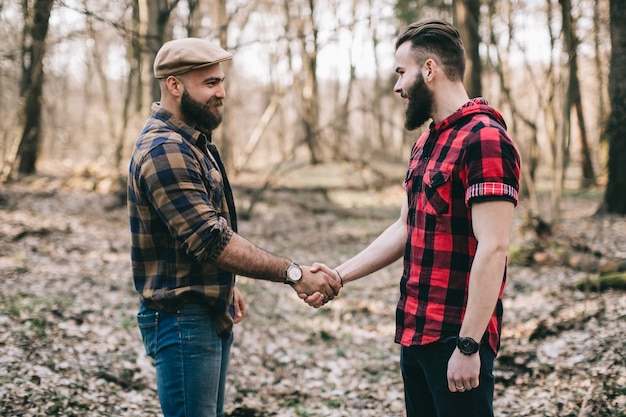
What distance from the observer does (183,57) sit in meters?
2.87

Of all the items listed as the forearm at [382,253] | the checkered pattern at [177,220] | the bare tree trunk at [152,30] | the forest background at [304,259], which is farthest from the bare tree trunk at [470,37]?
the checkered pattern at [177,220]

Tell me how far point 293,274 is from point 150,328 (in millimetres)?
810

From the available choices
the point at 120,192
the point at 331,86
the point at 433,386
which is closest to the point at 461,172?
the point at 433,386

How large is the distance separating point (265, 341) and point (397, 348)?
153 cm

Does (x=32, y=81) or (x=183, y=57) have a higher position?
(x=32, y=81)

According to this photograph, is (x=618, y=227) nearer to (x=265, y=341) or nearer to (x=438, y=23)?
(x=265, y=341)

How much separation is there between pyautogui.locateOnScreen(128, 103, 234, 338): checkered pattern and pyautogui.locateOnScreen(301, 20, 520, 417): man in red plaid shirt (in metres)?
0.96

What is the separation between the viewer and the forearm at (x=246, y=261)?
2732 millimetres

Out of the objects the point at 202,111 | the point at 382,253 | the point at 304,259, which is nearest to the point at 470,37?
the point at 304,259

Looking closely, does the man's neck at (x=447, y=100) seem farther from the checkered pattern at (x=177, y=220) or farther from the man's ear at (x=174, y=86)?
the man's ear at (x=174, y=86)

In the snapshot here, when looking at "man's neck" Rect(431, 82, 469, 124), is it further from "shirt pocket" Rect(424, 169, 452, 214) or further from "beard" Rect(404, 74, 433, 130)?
"shirt pocket" Rect(424, 169, 452, 214)

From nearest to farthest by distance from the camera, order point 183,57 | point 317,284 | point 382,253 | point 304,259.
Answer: point 183,57, point 382,253, point 317,284, point 304,259

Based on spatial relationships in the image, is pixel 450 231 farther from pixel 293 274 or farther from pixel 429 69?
Result: pixel 293 274

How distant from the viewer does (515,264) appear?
9.36 m
